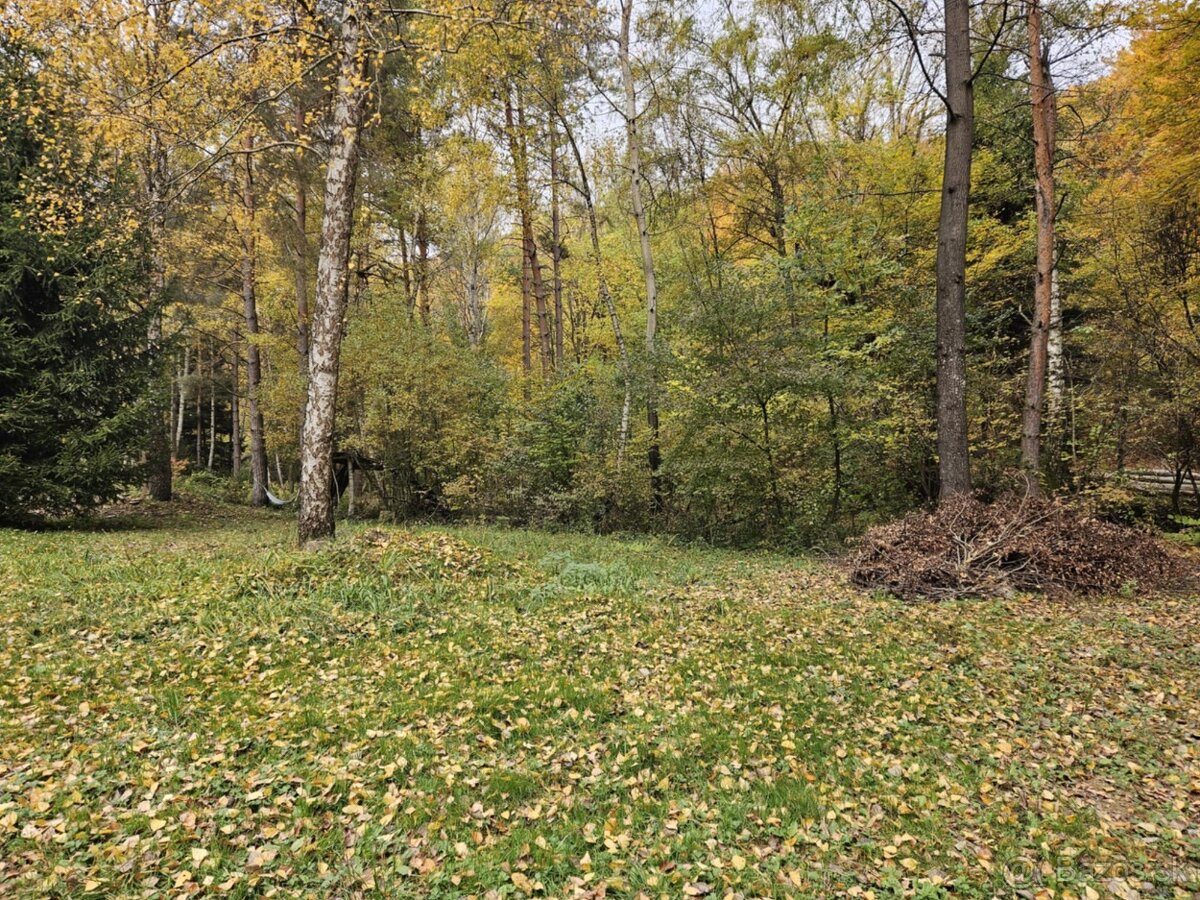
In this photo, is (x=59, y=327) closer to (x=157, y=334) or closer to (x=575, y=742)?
(x=157, y=334)

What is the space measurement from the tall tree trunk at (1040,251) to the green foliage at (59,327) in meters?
14.9

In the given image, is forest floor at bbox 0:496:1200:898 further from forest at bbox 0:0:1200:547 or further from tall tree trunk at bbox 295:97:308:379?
tall tree trunk at bbox 295:97:308:379

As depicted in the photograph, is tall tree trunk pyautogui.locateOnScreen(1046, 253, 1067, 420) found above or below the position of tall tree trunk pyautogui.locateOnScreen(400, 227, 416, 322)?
below

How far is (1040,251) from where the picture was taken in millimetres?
9336

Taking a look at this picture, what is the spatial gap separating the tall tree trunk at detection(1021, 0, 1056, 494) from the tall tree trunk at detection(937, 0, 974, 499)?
1.80 m

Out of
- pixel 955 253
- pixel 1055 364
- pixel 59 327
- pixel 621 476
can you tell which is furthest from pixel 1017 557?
pixel 59 327

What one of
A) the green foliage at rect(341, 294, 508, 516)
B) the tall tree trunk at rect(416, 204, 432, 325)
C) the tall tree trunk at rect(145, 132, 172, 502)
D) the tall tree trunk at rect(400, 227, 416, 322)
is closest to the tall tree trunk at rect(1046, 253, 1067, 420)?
the green foliage at rect(341, 294, 508, 516)

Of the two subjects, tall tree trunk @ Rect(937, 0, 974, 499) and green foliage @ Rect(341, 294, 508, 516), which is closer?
tall tree trunk @ Rect(937, 0, 974, 499)

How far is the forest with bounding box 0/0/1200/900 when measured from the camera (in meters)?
3.08

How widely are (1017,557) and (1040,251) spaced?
17.9 feet

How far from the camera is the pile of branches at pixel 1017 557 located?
264 inches

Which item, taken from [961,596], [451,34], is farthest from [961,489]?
[451,34]

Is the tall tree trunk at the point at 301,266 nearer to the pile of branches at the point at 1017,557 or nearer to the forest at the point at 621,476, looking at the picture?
the forest at the point at 621,476

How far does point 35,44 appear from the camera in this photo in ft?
31.1
